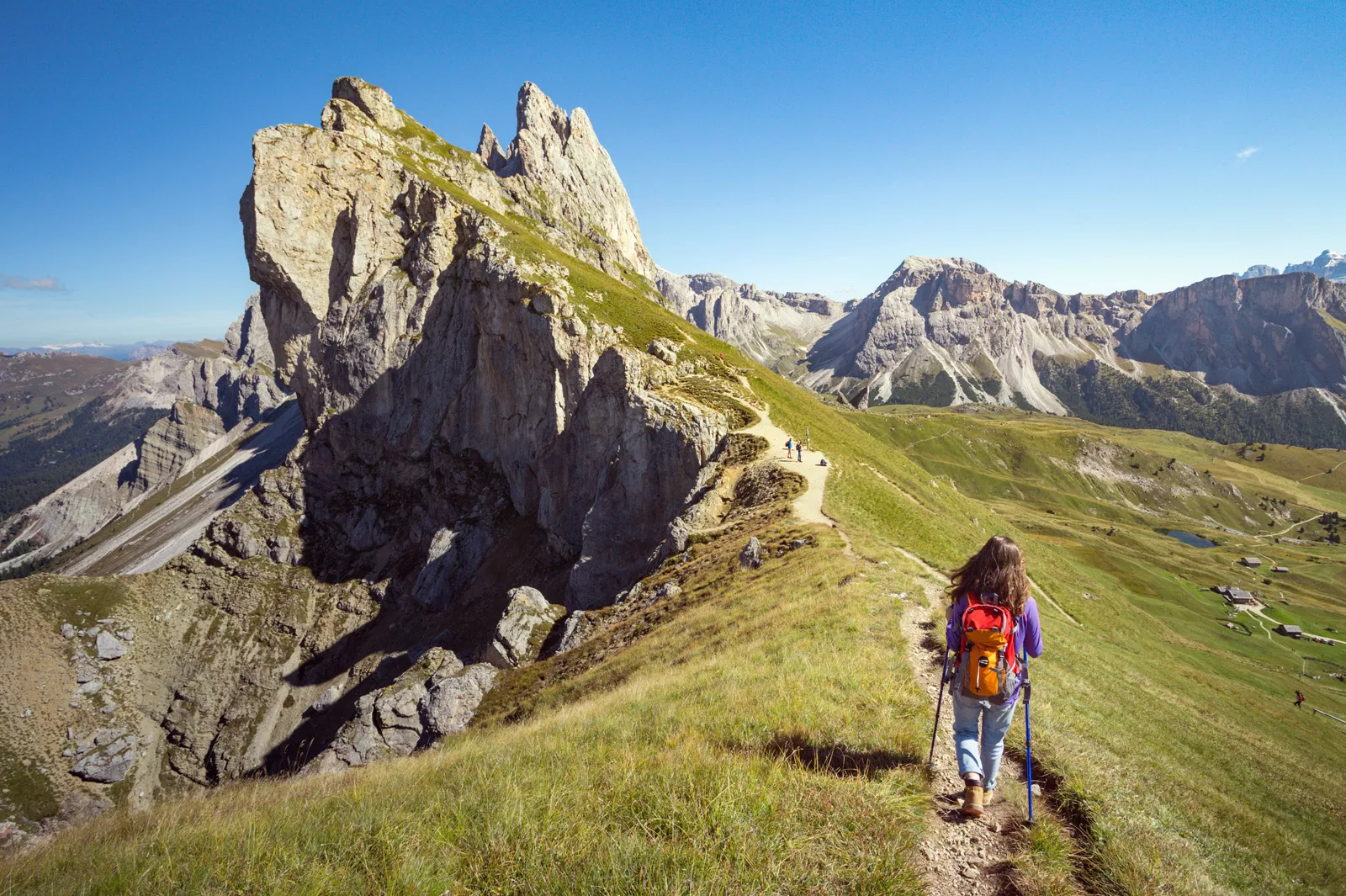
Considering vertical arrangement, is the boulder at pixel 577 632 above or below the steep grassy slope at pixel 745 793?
below

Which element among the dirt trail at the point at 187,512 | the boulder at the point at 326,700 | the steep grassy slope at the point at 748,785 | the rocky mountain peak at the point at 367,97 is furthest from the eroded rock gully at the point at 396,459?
Result: the dirt trail at the point at 187,512

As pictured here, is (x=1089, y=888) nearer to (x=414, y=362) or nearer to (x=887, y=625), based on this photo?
(x=887, y=625)

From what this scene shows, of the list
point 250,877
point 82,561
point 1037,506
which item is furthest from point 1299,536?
point 82,561

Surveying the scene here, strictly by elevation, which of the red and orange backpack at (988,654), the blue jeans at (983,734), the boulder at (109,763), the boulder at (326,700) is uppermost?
the red and orange backpack at (988,654)

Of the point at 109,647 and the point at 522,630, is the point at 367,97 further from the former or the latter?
the point at 522,630

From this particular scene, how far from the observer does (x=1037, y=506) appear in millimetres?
152125

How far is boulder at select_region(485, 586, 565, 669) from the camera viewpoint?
99.1ft

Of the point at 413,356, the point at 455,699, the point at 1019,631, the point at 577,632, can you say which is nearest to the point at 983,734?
the point at 1019,631

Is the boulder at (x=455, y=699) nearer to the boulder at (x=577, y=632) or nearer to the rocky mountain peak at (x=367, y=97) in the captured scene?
the boulder at (x=577, y=632)

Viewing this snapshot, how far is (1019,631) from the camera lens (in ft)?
23.1

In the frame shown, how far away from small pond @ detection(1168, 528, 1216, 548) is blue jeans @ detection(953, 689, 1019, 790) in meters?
191

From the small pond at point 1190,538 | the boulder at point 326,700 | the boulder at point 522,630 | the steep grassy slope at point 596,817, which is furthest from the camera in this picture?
the small pond at point 1190,538

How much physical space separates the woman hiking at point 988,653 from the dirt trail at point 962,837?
0.77 feet

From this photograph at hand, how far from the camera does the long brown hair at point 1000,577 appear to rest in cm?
686
